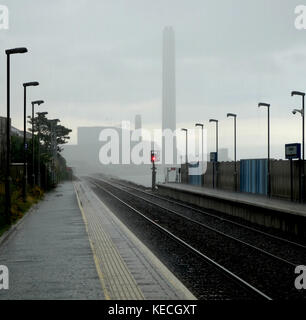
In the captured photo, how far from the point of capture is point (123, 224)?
24.4 metres

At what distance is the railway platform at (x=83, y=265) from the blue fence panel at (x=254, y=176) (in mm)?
14044

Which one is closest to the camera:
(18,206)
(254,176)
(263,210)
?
(263,210)

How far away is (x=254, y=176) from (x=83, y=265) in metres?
24.1

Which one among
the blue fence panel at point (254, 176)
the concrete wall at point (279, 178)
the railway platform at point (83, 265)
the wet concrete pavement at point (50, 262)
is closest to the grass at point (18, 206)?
the wet concrete pavement at point (50, 262)

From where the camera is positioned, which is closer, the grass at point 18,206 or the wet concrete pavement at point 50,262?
the wet concrete pavement at point 50,262

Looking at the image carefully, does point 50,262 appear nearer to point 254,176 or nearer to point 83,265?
point 83,265

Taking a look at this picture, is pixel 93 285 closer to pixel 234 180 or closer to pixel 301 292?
pixel 301 292

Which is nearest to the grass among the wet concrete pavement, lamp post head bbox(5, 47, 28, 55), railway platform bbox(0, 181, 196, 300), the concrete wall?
the wet concrete pavement

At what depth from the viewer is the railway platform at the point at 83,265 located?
11.0 meters

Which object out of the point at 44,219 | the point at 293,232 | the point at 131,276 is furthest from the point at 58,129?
the point at 131,276

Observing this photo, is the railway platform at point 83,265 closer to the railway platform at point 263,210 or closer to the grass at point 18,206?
the grass at point 18,206

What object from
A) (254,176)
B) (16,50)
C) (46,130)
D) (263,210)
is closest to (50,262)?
(263,210)

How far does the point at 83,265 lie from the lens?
14.2 meters
